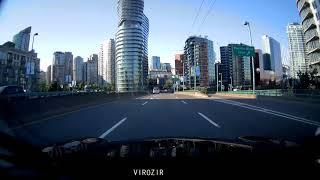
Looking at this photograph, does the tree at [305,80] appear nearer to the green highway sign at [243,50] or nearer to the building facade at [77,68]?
the green highway sign at [243,50]

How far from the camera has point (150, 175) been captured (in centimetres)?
289

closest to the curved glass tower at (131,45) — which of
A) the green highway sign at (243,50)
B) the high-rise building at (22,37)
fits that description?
the green highway sign at (243,50)

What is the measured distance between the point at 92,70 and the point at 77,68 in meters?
13.6

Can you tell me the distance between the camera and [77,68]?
145500 millimetres

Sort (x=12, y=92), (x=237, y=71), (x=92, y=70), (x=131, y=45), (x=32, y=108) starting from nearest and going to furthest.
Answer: (x=32, y=108) → (x=12, y=92) → (x=131, y=45) → (x=237, y=71) → (x=92, y=70)

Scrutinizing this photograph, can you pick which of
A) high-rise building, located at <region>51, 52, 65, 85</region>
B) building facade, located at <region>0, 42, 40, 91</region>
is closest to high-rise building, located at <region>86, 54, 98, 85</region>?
high-rise building, located at <region>51, 52, 65, 85</region>

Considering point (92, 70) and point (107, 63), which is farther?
point (92, 70)

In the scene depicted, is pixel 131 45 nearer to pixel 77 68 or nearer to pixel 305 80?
pixel 77 68

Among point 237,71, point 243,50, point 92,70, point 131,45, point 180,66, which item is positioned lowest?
point 243,50

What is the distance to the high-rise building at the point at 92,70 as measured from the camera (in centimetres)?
15438

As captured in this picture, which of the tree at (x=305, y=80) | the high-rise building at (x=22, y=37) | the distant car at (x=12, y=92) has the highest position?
the high-rise building at (x=22, y=37)

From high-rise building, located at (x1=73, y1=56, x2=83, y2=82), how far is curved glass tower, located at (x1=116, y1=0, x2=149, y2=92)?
60.6 feet

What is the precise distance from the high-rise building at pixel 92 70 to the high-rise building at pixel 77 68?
4769 millimetres

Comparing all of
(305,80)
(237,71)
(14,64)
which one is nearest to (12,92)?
(305,80)
